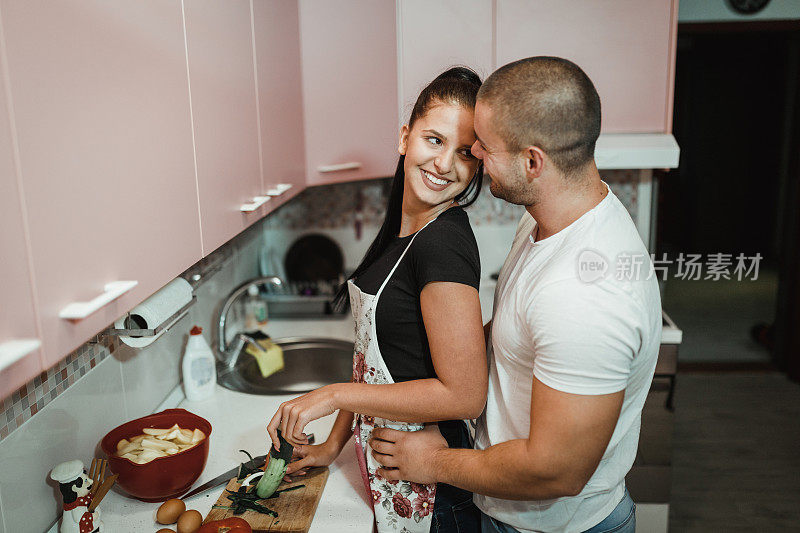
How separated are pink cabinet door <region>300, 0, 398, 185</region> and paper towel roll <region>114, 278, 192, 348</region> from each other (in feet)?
2.76

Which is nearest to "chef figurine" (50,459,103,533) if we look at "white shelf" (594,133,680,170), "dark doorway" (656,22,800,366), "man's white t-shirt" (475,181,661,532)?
"man's white t-shirt" (475,181,661,532)

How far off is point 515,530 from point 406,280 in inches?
19.9

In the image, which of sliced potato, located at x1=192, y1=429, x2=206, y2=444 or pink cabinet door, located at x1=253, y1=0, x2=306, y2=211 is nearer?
sliced potato, located at x1=192, y1=429, x2=206, y2=444

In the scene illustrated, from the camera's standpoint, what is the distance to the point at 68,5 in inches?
32.2

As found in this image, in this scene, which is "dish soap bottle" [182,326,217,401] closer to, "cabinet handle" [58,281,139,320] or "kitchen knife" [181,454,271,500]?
"kitchen knife" [181,454,271,500]

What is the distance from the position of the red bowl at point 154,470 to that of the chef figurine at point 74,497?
91mm

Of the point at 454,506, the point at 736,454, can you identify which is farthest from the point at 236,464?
the point at 736,454

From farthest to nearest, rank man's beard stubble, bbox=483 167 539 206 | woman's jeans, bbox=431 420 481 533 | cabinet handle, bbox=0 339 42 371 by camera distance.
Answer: woman's jeans, bbox=431 420 481 533 → man's beard stubble, bbox=483 167 539 206 → cabinet handle, bbox=0 339 42 371

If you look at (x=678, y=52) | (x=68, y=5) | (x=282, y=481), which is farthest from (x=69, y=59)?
(x=678, y=52)

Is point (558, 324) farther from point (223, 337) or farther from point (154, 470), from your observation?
point (223, 337)

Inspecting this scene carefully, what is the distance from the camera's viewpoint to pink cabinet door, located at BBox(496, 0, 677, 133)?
6.88 ft

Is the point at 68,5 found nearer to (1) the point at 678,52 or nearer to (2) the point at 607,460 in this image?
(2) the point at 607,460

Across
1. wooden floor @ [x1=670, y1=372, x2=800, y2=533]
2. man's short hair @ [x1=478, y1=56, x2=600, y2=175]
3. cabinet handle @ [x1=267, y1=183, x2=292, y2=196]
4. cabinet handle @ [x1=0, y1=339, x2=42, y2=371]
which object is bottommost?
wooden floor @ [x1=670, y1=372, x2=800, y2=533]

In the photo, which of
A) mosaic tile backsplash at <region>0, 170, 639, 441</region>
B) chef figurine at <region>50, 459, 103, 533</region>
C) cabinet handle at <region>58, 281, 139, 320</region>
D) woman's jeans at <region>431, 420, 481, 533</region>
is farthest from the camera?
mosaic tile backsplash at <region>0, 170, 639, 441</region>
